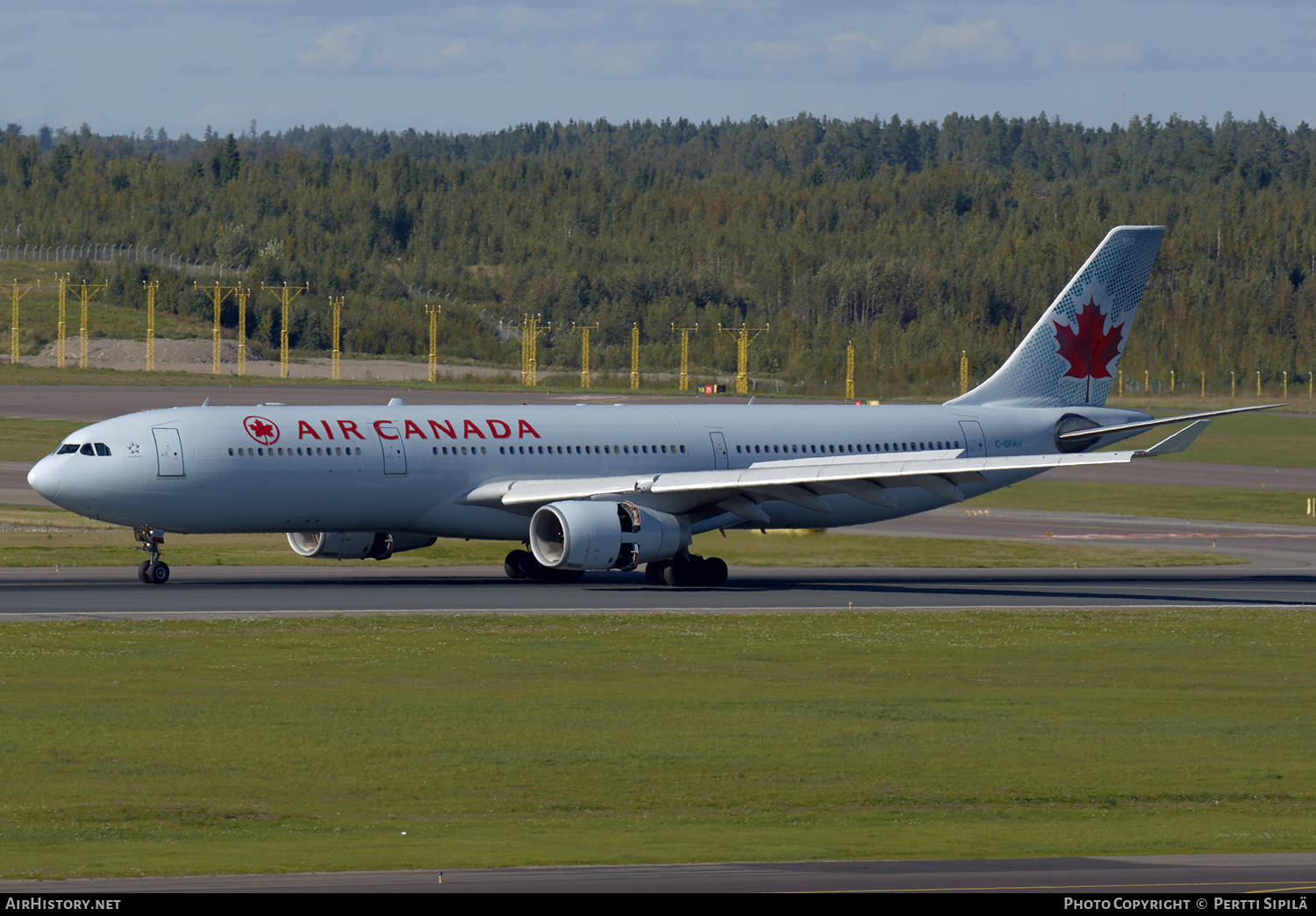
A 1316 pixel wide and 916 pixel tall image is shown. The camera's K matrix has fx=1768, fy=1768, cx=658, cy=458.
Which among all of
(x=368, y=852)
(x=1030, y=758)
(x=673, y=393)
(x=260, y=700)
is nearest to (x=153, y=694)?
(x=260, y=700)

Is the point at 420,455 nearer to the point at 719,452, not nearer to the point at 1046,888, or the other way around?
the point at 719,452

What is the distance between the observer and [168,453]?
45.4 m

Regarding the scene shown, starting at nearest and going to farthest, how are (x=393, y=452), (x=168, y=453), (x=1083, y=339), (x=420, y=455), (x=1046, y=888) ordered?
(x=1046, y=888)
(x=168, y=453)
(x=393, y=452)
(x=420, y=455)
(x=1083, y=339)

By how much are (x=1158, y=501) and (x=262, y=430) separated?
166 feet

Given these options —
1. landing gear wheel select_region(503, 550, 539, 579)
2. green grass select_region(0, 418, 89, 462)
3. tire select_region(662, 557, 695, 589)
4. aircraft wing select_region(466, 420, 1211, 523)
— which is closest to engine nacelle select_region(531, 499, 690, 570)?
aircraft wing select_region(466, 420, 1211, 523)

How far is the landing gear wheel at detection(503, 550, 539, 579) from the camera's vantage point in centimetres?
5128

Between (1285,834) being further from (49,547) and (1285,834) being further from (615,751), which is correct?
(49,547)

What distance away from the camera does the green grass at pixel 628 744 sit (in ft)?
63.3

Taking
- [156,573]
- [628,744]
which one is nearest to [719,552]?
[156,573]

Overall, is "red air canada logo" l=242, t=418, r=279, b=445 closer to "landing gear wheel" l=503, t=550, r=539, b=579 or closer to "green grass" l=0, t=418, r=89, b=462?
"landing gear wheel" l=503, t=550, r=539, b=579

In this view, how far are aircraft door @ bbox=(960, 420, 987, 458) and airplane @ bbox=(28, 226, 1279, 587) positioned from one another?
8cm

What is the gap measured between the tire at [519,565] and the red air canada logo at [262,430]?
8.26 m

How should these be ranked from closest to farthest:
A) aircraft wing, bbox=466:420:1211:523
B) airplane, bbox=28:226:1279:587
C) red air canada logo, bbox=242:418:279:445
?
airplane, bbox=28:226:1279:587, red air canada logo, bbox=242:418:279:445, aircraft wing, bbox=466:420:1211:523

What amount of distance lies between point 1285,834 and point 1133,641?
18906mm
